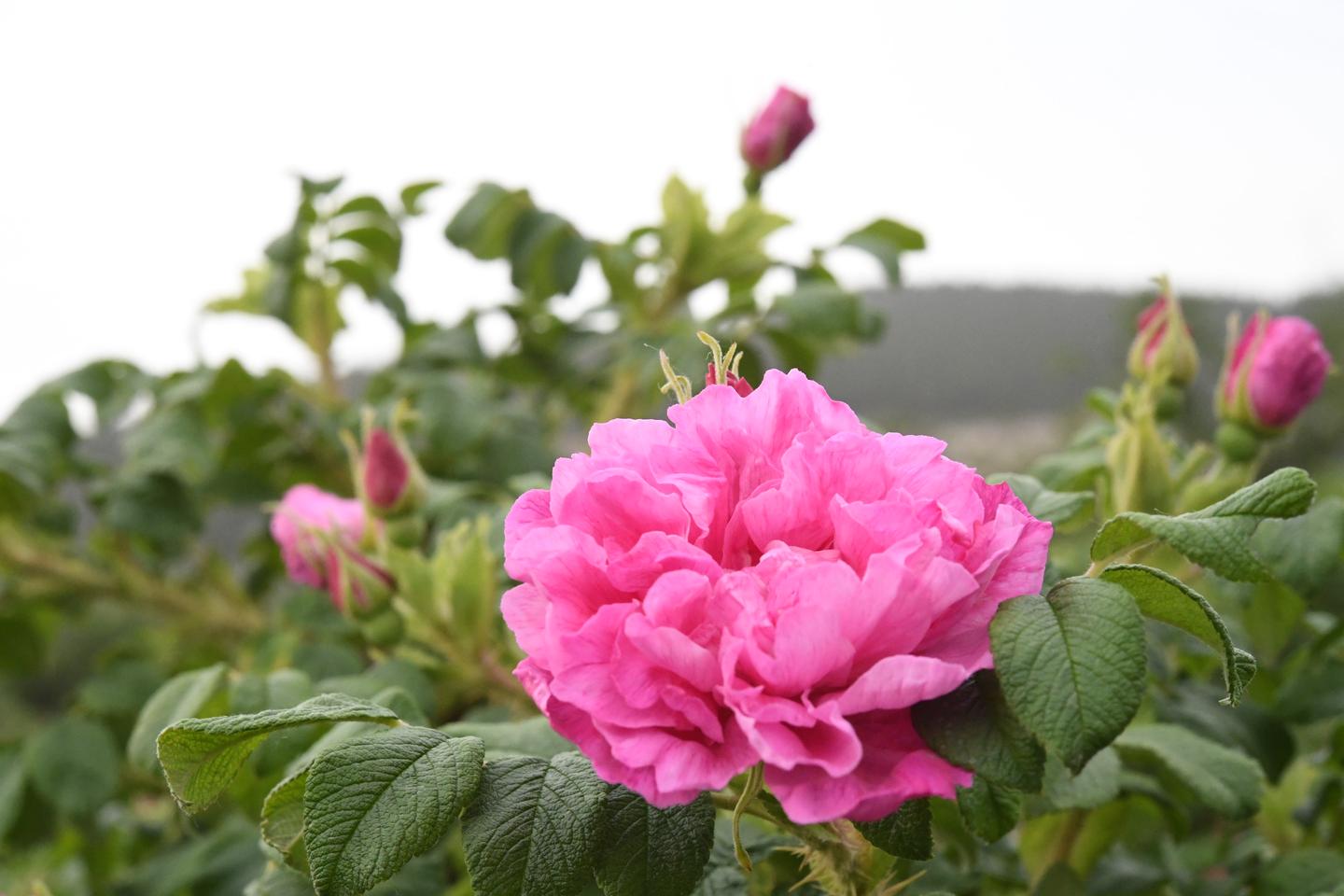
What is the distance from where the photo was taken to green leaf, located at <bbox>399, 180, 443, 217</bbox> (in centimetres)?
129

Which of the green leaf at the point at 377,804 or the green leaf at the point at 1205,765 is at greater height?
the green leaf at the point at 377,804

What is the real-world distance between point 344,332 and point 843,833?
3.75 feet

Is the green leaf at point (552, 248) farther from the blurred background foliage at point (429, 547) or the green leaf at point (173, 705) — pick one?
the green leaf at point (173, 705)

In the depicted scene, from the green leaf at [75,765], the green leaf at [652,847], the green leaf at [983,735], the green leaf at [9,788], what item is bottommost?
the green leaf at [9,788]

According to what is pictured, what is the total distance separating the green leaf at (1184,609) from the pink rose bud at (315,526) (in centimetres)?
59

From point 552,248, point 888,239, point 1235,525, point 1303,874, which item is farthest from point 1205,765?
point 552,248

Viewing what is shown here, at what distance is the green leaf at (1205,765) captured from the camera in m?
0.67

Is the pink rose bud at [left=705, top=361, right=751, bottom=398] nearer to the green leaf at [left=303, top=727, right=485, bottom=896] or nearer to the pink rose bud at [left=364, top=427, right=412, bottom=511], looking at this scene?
the green leaf at [left=303, top=727, right=485, bottom=896]

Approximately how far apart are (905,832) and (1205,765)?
1.23 feet

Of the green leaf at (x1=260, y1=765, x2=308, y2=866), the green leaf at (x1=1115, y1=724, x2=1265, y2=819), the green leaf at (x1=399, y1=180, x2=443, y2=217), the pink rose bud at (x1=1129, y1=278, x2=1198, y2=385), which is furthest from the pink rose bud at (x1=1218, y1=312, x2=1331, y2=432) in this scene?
the green leaf at (x1=399, y1=180, x2=443, y2=217)

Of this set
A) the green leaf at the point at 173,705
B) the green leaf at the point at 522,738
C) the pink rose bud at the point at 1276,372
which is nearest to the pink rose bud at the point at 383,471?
the green leaf at the point at 173,705

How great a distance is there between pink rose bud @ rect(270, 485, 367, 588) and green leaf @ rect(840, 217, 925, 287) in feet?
2.02

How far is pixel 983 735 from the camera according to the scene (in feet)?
1.20

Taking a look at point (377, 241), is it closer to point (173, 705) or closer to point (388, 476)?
point (388, 476)
